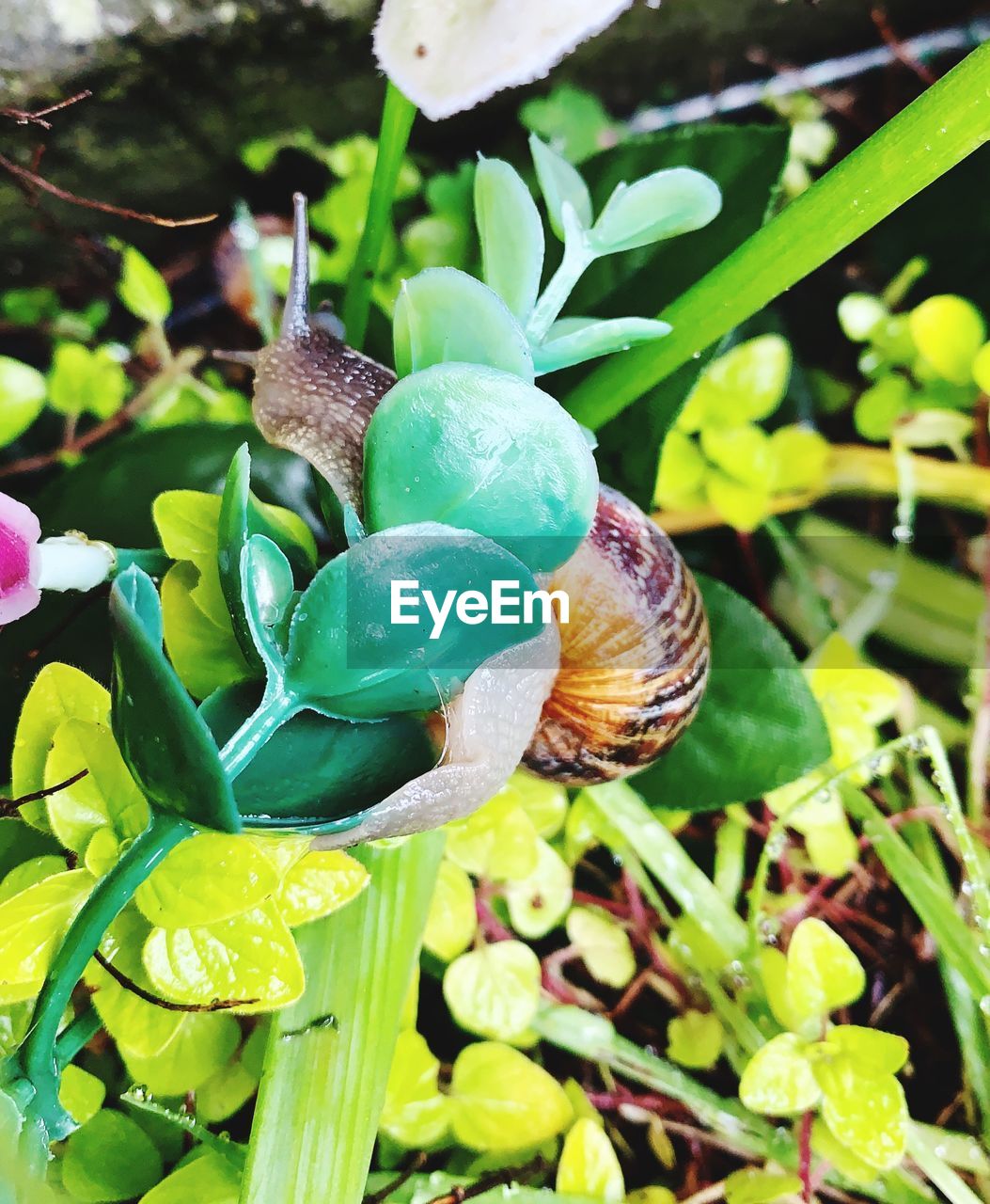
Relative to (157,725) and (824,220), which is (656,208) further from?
(157,725)

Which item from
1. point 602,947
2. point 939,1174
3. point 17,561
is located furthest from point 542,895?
point 17,561

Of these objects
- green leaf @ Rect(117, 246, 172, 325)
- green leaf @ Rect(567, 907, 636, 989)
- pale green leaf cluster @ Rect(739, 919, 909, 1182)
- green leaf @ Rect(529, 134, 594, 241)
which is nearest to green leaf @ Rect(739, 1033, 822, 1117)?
pale green leaf cluster @ Rect(739, 919, 909, 1182)

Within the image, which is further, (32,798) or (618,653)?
(618,653)

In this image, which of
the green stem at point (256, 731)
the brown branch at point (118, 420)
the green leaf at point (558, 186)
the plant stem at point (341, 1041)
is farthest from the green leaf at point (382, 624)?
the brown branch at point (118, 420)

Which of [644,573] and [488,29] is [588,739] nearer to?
[644,573]

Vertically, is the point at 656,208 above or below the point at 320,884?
above

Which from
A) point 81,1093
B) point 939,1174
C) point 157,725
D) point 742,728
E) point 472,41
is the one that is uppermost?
point 472,41

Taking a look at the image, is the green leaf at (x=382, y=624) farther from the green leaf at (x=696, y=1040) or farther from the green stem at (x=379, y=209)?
the green leaf at (x=696, y=1040)
